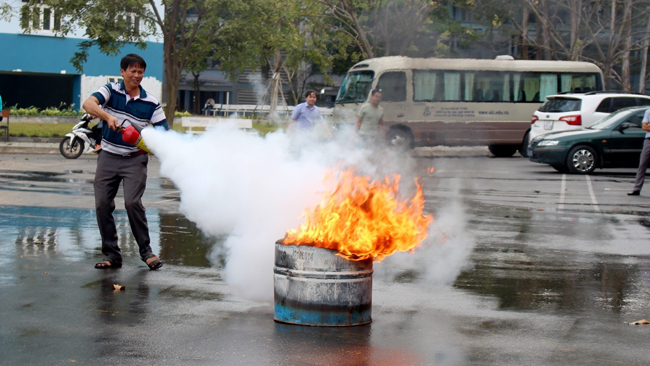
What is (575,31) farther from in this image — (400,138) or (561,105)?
(400,138)

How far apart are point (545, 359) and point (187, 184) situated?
3.62 metres

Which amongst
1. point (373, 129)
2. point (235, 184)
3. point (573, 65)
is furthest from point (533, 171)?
point (235, 184)

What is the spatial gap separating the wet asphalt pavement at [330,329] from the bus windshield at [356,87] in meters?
16.5

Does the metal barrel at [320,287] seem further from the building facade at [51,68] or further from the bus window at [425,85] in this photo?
the building facade at [51,68]

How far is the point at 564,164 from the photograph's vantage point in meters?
21.7

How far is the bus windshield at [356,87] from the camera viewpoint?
28828 millimetres

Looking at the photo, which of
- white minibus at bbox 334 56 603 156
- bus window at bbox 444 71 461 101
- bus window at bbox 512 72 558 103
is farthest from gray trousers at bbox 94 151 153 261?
bus window at bbox 512 72 558 103

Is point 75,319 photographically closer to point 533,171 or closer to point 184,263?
point 184,263

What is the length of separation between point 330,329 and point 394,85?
76.5 feet

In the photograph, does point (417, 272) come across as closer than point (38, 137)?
Yes

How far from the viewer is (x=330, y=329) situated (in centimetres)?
607

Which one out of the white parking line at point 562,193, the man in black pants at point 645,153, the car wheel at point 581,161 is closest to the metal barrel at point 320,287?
the white parking line at point 562,193

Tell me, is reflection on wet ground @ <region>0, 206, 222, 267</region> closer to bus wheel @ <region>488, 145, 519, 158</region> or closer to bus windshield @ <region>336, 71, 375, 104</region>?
bus windshield @ <region>336, 71, 375, 104</region>

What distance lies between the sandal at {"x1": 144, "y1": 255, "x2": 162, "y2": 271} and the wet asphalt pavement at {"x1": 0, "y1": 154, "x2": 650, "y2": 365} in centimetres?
9
